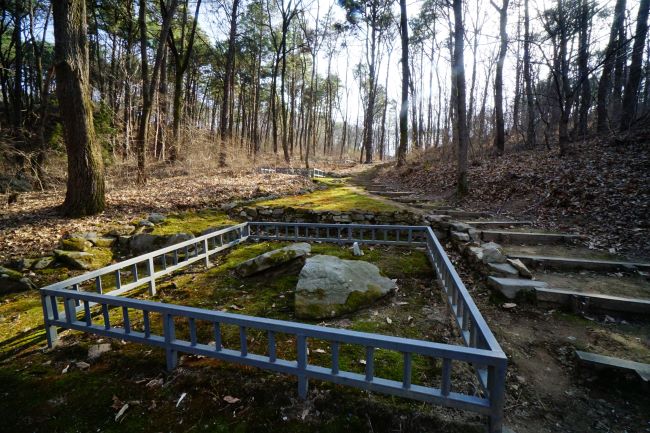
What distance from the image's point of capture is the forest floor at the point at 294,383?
1952mm

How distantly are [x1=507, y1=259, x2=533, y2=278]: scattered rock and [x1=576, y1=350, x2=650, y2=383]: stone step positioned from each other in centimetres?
136

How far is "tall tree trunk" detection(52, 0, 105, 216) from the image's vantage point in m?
6.06

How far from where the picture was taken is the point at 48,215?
6.41 metres

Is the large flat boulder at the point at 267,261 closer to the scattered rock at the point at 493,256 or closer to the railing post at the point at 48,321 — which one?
the railing post at the point at 48,321

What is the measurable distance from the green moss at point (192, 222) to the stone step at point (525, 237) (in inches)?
222

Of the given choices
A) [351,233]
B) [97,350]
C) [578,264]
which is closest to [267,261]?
[351,233]

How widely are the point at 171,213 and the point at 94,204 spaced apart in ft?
5.08

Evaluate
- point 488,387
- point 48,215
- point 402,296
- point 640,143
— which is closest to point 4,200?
point 48,215

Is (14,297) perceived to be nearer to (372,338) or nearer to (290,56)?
(372,338)

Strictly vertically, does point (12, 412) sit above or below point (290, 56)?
below

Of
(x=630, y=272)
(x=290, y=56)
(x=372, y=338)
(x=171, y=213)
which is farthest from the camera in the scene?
(x=290, y=56)

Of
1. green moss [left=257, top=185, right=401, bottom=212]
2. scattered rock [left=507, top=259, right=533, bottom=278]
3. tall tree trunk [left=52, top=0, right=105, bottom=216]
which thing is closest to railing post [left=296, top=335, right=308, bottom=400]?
scattered rock [left=507, top=259, right=533, bottom=278]

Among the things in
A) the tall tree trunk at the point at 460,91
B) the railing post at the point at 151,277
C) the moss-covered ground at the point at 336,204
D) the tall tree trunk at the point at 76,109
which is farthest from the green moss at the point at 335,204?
the railing post at the point at 151,277

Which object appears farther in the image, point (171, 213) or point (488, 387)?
point (171, 213)
